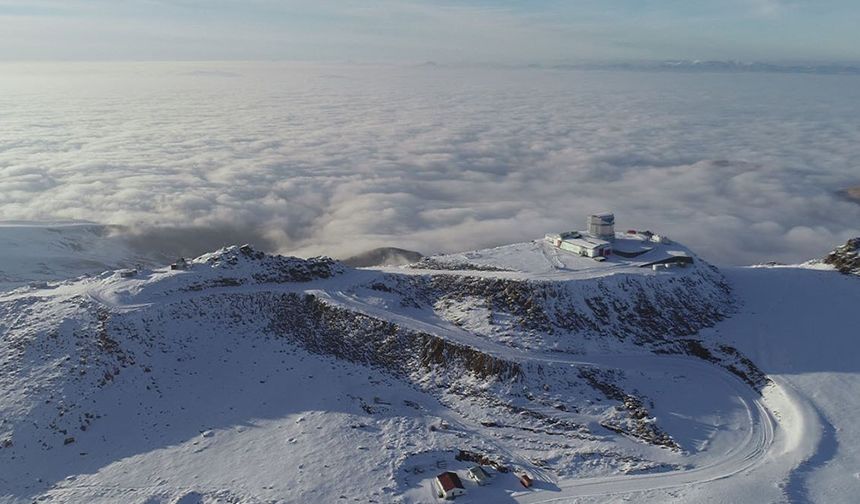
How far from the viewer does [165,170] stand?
186 meters

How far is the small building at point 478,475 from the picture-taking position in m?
37.0

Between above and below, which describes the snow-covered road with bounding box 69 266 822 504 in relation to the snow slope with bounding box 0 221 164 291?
above

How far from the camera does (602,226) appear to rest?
71.1m

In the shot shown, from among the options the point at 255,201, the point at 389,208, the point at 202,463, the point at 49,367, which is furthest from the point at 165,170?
the point at 202,463

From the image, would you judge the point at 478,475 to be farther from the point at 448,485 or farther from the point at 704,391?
the point at 704,391

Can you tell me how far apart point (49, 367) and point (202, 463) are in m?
18.1

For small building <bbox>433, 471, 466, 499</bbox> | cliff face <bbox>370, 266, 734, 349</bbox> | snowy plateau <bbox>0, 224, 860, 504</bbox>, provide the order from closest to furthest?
small building <bbox>433, 471, 466, 499</bbox>, snowy plateau <bbox>0, 224, 860, 504</bbox>, cliff face <bbox>370, 266, 734, 349</bbox>

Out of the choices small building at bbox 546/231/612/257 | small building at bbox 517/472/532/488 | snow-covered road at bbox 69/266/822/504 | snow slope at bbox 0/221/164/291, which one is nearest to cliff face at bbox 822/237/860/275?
small building at bbox 546/231/612/257

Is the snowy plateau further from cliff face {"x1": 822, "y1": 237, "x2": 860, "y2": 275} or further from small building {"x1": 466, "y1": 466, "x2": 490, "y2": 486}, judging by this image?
small building {"x1": 466, "y1": 466, "x2": 490, "y2": 486}

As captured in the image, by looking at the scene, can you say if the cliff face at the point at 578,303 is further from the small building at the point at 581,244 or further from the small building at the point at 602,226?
the small building at the point at 602,226

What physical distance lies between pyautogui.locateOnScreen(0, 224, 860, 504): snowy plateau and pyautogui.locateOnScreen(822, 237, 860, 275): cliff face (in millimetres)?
264

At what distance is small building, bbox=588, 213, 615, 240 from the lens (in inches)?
2790

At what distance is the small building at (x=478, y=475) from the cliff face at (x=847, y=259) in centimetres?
5284

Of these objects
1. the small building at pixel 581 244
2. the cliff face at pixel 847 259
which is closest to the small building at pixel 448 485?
the small building at pixel 581 244
